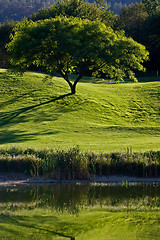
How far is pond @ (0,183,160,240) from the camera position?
11.9 metres

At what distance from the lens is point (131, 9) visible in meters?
106

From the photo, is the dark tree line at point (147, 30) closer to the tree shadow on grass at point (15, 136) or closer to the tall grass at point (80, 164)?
the tree shadow on grass at point (15, 136)

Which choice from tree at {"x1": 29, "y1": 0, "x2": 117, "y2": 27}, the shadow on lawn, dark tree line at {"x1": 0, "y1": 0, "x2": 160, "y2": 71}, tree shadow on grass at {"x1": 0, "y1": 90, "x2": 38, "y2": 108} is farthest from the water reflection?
tree at {"x1": 29, "y1": 0, "x2": 117, "y2": 27}

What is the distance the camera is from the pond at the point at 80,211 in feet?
39.2

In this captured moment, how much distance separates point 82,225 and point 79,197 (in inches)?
177

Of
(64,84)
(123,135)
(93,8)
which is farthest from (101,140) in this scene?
(93,8)

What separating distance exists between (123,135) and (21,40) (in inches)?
660

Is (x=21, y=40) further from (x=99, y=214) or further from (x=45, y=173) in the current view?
(x=99, y=214)

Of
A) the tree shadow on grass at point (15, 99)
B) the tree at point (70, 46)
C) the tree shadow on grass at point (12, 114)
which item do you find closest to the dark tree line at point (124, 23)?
the tree shadow on grass at point (15, 99)

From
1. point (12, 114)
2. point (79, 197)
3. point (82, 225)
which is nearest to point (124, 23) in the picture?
point (12, 114)

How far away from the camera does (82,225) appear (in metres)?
12.9

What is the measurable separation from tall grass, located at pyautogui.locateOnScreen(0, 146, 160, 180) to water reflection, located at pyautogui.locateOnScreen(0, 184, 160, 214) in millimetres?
1170

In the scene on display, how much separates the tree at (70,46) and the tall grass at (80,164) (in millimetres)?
24729

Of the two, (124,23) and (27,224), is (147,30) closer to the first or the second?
(124,23)
